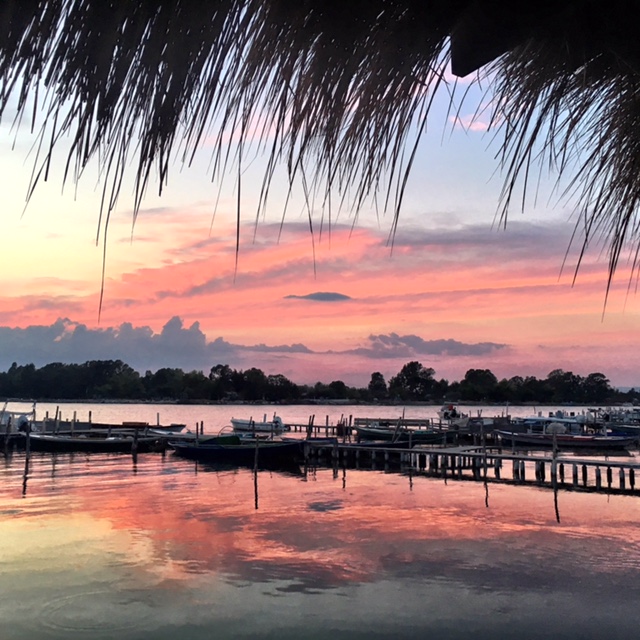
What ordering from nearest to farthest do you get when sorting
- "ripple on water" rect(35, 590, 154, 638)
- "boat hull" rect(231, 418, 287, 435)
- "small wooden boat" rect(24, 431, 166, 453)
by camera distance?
"ripple on water" rect(35, 590, 154, 638) < "small wooden boat" rect(24, 431, 166, 453) < "boat hull" rect(231, 418, 287, 435)

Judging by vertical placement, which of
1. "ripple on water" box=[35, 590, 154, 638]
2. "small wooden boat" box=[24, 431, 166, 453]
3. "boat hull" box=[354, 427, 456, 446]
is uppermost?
"boat hull" box=[354, 427, 456, 446]

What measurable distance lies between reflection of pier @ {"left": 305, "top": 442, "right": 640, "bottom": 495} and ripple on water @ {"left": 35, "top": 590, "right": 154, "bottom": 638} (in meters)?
14.9

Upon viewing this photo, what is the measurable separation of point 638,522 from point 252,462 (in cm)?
1854

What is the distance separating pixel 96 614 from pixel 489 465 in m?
24.2

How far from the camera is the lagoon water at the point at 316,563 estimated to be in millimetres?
9953

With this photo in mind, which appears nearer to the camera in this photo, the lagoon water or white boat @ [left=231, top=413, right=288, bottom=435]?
the lagoon water

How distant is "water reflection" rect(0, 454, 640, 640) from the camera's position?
32.9 ft

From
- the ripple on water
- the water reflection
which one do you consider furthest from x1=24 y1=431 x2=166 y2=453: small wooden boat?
the ripple on water

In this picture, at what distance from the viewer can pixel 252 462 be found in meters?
31.8

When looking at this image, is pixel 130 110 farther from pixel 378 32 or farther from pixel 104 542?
pixel 104 542

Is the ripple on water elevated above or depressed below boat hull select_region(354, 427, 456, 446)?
below

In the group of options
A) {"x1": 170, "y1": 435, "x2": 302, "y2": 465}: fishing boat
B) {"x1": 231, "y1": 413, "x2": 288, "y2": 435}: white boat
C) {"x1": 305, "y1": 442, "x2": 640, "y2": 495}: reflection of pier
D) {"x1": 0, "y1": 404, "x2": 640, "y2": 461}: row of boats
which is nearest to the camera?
{"x1": 305, "y1": 442, "x2": 640, "y2": 495}: reflection of pier

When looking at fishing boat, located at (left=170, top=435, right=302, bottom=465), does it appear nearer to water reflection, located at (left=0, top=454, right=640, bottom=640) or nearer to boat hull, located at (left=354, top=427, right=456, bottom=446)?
boat hull, located at (left=354, top=427, right=456, bottom=446)

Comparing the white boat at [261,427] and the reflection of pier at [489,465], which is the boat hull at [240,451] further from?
the white boat at [261,427]
